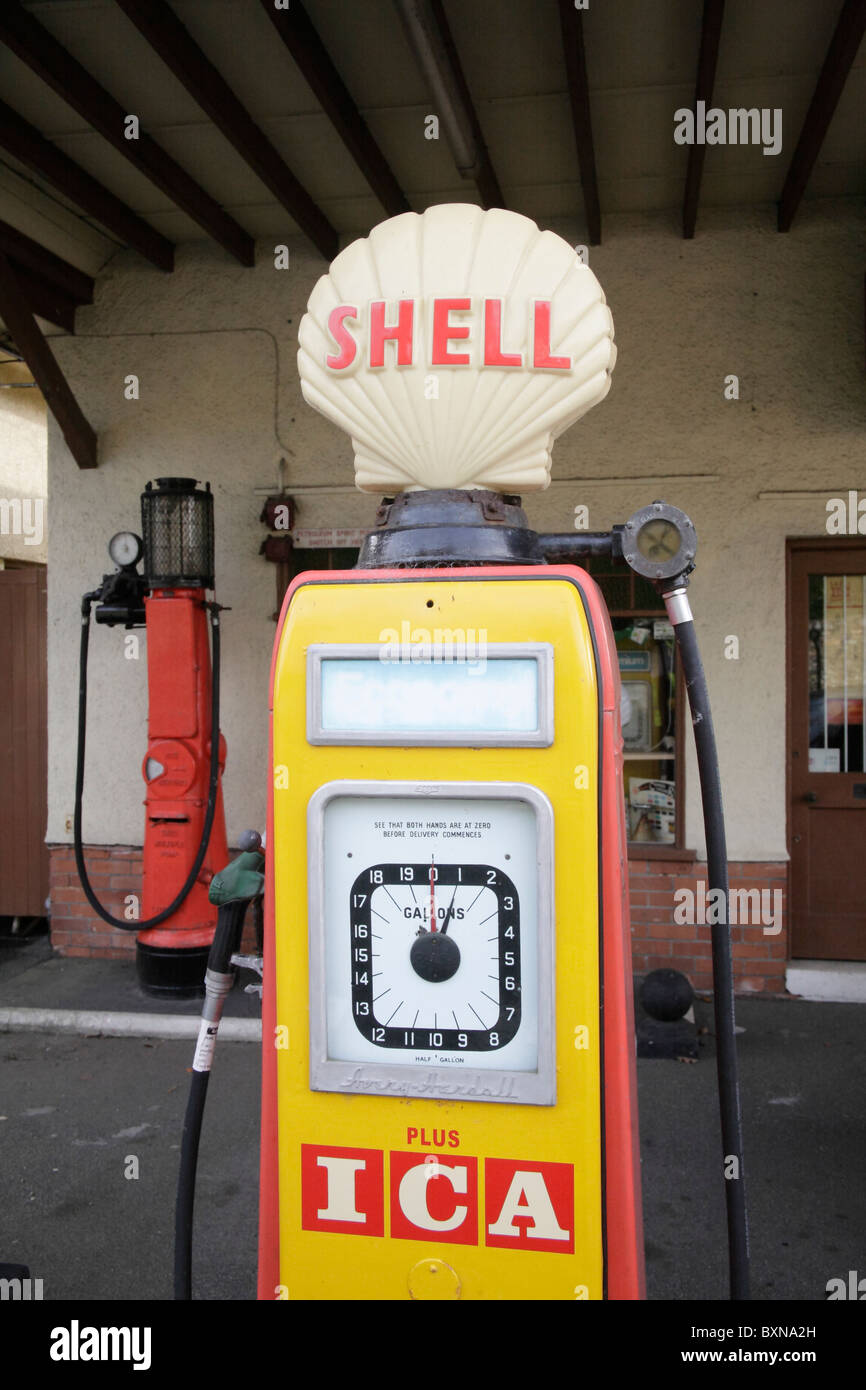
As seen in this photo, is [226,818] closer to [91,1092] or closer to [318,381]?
[91,1092]

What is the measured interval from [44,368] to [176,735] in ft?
6.82

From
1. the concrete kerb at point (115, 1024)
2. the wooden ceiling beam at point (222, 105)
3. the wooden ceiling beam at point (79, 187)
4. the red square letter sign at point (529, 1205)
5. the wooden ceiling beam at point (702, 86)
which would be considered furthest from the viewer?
the concrete kerb at point (115, 1024)

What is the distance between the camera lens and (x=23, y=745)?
6.43m

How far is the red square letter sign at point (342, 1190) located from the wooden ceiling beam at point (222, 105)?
12.9 ft

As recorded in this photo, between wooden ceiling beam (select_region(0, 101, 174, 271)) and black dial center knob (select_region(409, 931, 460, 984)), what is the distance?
444cm

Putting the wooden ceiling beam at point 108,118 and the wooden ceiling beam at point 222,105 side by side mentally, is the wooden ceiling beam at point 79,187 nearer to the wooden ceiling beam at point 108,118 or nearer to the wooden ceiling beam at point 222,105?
the wooden ceiling beam at point 108,118

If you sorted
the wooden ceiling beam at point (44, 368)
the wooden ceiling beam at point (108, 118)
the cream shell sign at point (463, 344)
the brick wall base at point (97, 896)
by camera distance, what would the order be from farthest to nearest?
the brick wall base at point (97, 896) < the wooden ceiling beam at point (44, 368) < the wooden ceiling beam at point (108, 118) < the cream shell sign at point (463, 344)

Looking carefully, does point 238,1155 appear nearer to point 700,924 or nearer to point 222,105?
point 700,924

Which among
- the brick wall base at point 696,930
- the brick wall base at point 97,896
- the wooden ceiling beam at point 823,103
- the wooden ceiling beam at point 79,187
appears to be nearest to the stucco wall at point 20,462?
the wooden ceiling beam at point 79,187

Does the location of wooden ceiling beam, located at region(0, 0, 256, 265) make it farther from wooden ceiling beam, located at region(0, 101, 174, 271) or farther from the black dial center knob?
the black dial center knob

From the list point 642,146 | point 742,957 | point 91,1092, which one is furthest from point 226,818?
point 642,146

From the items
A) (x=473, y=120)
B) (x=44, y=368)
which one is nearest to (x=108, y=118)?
(x=44, y=368)

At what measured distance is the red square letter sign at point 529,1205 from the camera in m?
1.65

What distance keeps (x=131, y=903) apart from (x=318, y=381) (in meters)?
4.58
